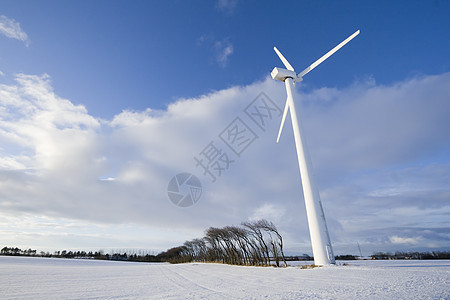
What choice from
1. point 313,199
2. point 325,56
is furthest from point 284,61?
point 313,199

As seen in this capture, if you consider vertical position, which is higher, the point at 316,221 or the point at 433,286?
the point at 316,221

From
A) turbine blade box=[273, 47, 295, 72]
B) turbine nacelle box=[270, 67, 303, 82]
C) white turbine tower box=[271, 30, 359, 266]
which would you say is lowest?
white turbine tower box=[271, 30, 359, 266]

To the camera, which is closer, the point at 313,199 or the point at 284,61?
the point at 313,199

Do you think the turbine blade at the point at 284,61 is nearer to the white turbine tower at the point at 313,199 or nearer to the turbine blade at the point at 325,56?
the turbine blade at the point at 325,56

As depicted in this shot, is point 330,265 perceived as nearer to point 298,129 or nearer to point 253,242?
point 298,129

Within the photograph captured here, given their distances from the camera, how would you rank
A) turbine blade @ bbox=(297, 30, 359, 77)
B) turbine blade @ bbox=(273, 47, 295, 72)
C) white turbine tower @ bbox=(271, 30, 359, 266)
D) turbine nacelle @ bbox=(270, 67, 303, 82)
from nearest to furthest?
1. white turbine tower @ bbox=(271, 30, 359, 266)
2. turbine blade @ bbox=(297, 30, 359, 77)
3. turbine nacelle @ bbox=(270, 67, 303, 82)
4. turbine blade @ bbox=(273, 47, 295, 72)

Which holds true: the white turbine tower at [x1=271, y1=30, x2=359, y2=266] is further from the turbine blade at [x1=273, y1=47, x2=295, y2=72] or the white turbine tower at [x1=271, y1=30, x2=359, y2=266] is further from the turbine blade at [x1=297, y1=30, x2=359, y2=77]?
the turbine blade at [x1=273, y1=47, x2=295, y2=72]

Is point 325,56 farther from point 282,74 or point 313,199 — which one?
point 313,199

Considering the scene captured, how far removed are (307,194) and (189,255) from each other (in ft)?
346

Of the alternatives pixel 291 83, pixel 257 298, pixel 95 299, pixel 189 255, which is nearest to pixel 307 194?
pixel 291 83

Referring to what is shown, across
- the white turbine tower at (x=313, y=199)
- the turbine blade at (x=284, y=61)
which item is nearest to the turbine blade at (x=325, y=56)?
the white turbine tower at (x=313, y=199)

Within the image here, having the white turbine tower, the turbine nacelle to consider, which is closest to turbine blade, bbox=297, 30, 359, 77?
the white turbine tower

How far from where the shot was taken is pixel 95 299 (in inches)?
411

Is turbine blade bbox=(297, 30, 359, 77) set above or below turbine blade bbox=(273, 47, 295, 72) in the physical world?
below
